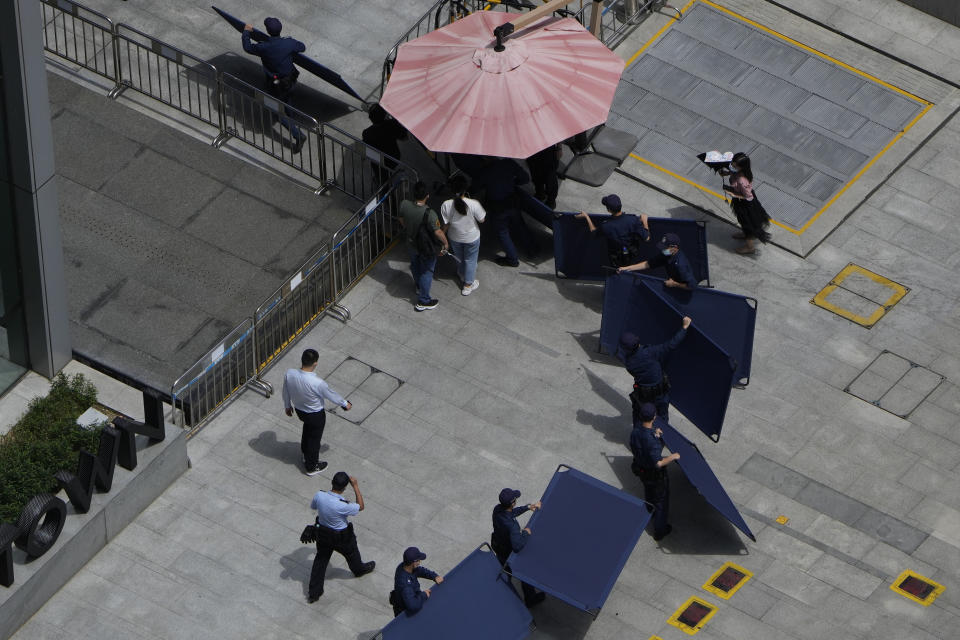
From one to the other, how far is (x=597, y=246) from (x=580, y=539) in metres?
5.53

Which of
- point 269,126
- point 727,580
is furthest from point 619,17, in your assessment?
point 727,580

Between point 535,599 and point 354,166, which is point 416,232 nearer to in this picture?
point 354,166

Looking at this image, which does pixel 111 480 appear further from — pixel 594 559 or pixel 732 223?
pixel 732 223

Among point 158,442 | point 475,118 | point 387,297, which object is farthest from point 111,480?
point 475,118

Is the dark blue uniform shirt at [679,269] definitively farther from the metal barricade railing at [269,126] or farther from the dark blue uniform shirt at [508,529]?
the metal barricade railing at [269,126]

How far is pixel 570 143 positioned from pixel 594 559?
833 cm

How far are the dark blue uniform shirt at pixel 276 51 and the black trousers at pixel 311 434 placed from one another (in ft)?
21.8

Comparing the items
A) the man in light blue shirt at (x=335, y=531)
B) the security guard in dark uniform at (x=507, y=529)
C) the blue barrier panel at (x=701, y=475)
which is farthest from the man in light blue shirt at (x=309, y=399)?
the blue barrier panel at (x=701, y=475)

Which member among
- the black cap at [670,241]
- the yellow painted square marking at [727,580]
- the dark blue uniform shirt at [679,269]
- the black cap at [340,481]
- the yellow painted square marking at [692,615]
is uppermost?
the black cap at [670,241]

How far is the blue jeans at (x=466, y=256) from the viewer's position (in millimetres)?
24969

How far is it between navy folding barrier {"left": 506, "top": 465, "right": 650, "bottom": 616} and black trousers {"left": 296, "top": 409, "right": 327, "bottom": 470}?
290 centimetres

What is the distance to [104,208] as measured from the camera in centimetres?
2625

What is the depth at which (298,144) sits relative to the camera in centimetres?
2730

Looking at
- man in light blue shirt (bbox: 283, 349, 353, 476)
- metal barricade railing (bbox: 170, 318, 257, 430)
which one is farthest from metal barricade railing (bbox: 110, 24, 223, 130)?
man in light blue shirt (bbox: 283, 349, 353, 476)
